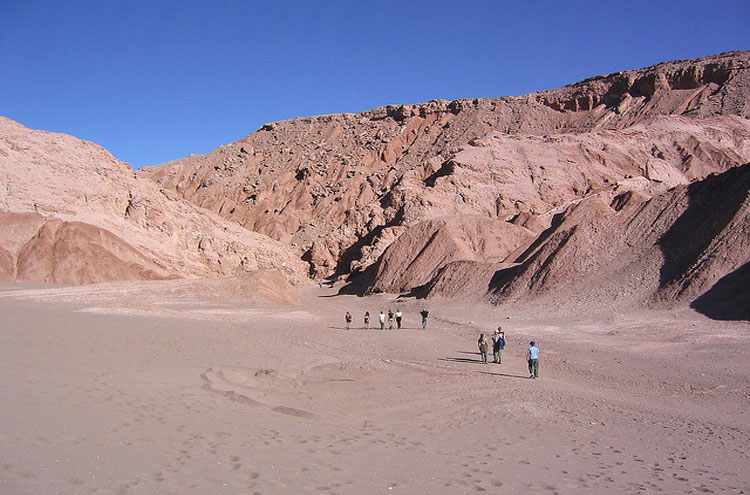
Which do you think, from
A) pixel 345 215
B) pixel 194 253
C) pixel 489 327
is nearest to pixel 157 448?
pixel 489 327

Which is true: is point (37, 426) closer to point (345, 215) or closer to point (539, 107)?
point (345, 215)

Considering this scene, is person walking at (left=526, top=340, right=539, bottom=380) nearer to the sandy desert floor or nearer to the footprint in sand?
the sandy desert floor

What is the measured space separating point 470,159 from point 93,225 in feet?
116

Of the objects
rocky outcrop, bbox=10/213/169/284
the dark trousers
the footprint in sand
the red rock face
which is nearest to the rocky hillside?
the red rock face

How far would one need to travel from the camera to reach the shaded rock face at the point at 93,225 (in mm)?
35938

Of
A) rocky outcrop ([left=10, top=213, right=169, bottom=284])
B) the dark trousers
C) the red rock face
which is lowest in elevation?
A: the dark trousers

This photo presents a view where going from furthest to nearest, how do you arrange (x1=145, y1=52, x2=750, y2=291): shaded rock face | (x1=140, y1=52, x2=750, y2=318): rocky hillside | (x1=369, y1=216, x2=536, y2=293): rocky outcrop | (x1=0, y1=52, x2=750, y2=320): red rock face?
(x1=145, y1=52, x2=750, y2=291): shaded rock face, (x1=140, y1=52, x2=750, y2=318): rocky hillside, (x1=369, y1=216, x2=536, y2=293): rocky outcrop, (x1=0, y1=52, x2=750, y2=320): red rock face

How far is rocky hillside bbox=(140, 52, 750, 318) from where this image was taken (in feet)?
134

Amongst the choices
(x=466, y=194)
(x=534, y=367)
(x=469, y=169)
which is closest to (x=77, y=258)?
(x=466, y=194)

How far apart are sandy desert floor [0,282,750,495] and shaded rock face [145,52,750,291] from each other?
25151 millimetres

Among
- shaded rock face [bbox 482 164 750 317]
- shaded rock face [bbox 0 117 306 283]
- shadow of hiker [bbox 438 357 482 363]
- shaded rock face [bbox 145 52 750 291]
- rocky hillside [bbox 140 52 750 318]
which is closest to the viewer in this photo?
shadow of hiker [bbox 438 357 482 363]

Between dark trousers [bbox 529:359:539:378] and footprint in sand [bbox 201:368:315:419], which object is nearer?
footprint in sand [bbox 201:368:315:419]

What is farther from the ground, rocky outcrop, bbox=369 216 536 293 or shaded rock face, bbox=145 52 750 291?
shaded rock face, bbox=145 52 750 291

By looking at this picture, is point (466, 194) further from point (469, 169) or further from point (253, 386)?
point (253, 386)
